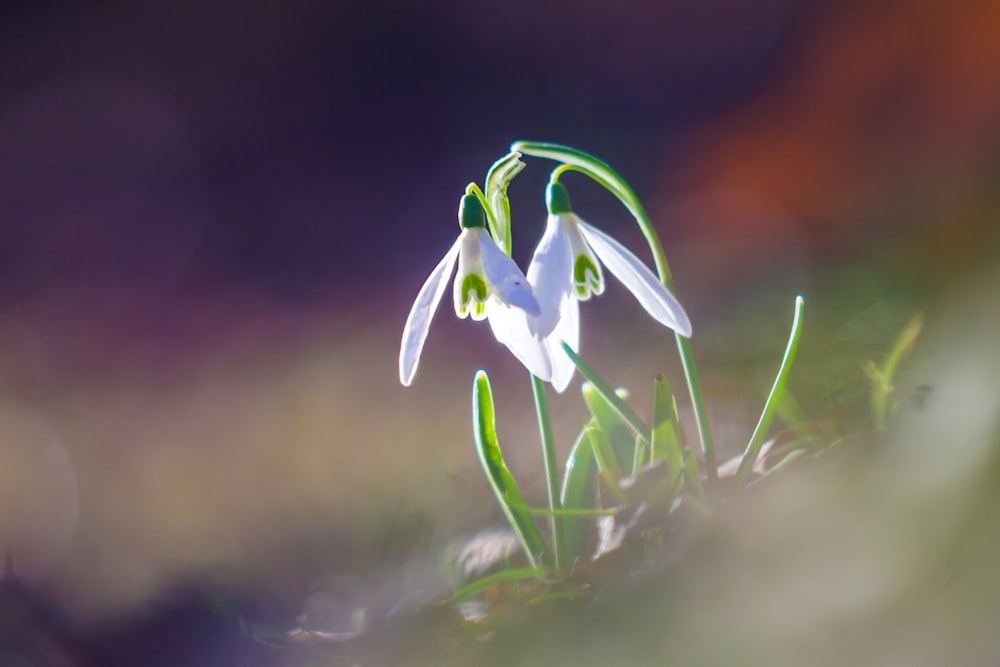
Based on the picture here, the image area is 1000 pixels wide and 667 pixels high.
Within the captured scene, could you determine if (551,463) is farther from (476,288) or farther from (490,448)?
(476,288)

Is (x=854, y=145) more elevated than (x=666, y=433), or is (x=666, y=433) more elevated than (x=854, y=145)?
(x=854, y=145)

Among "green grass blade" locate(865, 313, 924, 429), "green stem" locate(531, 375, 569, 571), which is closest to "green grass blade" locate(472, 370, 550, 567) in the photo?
"green stem" locate(531, 375, 569, 571)

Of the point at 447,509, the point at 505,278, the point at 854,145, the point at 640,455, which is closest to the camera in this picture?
the point at 505,278

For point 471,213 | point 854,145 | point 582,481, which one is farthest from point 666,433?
point 854,145

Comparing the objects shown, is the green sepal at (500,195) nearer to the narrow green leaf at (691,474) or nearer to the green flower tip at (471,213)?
the green flower tip at (471,213)

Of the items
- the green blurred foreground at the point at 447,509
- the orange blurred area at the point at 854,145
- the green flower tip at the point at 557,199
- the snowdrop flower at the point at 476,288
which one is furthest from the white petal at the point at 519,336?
the orange blurred area at the point at 854,145

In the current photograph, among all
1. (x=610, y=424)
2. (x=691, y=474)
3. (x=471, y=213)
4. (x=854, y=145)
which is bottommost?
(x=691, y=474)

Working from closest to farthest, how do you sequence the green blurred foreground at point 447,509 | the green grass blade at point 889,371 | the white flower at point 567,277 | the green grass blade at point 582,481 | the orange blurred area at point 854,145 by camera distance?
the green blurred foreground at point 447,509
the green grass blade at point 889,371
the white flower at point 567,277
the green grass blade at point 582,481
the orange blurred area at point 854,145

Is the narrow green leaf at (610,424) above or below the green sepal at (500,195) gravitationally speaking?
below
